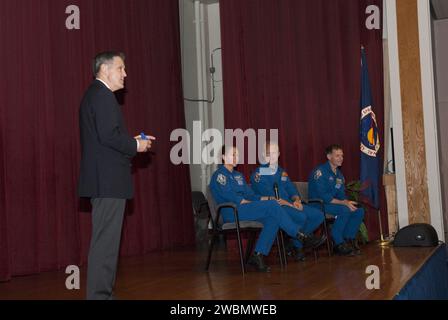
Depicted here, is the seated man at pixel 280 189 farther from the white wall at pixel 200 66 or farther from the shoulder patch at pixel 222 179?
the white wall at pixel 200 66

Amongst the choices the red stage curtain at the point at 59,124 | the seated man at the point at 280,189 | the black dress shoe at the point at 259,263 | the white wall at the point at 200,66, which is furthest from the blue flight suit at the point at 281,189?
the white wall at the point at 200,66

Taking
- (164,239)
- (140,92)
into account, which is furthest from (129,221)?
(140,92)

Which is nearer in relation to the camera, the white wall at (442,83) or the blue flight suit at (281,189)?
the blue flight suit at (281,189)

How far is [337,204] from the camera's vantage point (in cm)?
533

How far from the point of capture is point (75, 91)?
524 centimetres

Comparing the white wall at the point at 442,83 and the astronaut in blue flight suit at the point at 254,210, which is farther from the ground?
the white wall at the point at 442,83

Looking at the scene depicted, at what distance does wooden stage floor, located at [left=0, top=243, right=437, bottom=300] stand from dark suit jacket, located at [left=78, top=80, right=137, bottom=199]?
29.7 inches

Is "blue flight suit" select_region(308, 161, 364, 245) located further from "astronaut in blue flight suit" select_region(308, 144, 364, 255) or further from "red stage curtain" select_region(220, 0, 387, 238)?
"red stage curtain" select_region(220, 0, 387, 238)

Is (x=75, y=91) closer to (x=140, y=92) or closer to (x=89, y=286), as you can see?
(x=140, y=92)

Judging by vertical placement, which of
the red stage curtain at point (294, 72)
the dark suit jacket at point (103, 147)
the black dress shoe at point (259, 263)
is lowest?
the black dress shoe at point (259, 263)

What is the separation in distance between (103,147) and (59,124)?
2287mm

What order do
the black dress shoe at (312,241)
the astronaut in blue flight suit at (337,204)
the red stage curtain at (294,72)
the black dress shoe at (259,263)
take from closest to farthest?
the black dress shoe at (259,263)
the black dress shoe at (312,241)
the astronaut in blue flight suit at (337,204)
the red stage curtain at (294,72)

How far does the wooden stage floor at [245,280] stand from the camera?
3.25 metres
